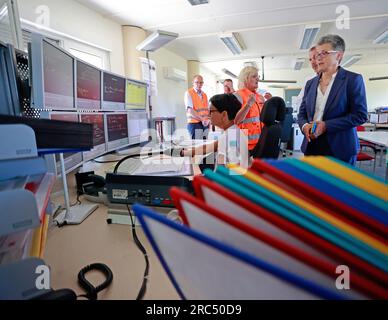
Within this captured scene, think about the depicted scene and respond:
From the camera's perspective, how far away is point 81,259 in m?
0.66

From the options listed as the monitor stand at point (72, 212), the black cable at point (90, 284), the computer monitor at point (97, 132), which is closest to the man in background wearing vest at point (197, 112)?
the computer monitor at point (97, 132)

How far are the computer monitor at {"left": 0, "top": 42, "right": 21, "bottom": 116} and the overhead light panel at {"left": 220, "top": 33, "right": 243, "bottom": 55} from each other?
5010 millimetres

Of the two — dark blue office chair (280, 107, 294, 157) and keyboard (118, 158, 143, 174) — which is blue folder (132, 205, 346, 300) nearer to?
keyboard (118, 158, 143, 174)

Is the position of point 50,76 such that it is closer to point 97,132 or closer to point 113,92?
point 97,132

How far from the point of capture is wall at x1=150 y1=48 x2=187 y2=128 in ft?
19.2

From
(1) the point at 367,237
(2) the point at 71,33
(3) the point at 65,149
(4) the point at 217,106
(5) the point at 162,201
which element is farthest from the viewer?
(2) the point at 71,33

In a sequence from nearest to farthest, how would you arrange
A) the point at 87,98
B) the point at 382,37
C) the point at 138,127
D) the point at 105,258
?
the point at 105,258 → the point at 87,98 → the point at 138,127 → the point at 382,37

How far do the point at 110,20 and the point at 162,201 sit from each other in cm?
441

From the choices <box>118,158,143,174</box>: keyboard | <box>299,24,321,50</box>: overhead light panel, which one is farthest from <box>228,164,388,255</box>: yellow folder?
<box>299,24,321,50</box>: overhead light panel

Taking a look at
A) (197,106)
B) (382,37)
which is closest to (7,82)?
(197,106)

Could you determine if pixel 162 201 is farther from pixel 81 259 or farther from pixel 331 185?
pixel 331 185

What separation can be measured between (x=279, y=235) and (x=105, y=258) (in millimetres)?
571

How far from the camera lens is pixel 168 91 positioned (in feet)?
20.9
